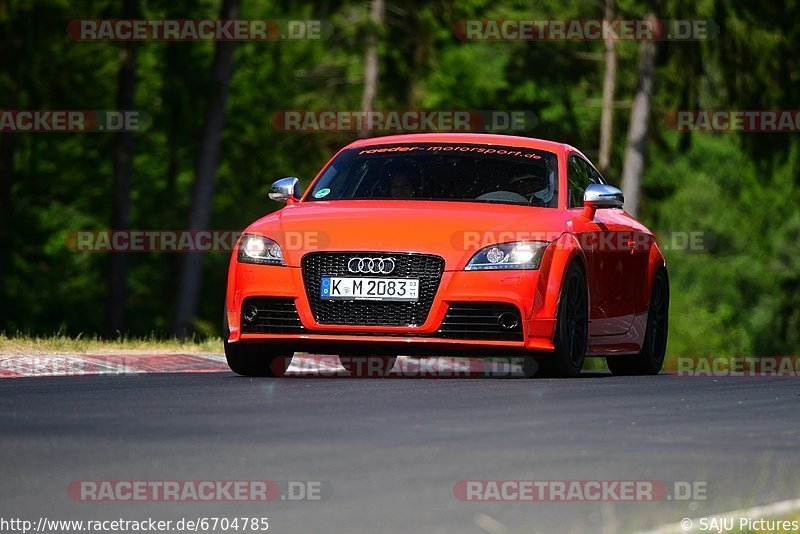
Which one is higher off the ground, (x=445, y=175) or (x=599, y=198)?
(x=445, y=175)

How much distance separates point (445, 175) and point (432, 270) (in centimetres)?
172

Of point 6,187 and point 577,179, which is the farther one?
point 6,187

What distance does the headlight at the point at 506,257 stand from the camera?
12.3 m

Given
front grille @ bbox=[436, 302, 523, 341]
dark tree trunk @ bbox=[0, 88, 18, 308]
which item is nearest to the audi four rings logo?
front grille @ bbox=[436, 302, 523, 341]

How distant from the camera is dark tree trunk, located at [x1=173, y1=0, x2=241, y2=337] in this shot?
1377 inches

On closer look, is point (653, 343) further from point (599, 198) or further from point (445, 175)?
point (445, 175)

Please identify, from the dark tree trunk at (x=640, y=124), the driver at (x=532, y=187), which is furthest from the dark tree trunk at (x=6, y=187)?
the driver at (x=532, y=187)

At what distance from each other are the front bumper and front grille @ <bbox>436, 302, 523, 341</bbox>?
3 cm

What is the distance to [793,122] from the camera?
37031 millimetres

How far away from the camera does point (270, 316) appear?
12.7 metres

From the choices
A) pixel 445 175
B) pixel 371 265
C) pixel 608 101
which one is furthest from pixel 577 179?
pixel 608 101

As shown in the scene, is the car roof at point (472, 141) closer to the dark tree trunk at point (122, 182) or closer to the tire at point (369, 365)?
the tire at point (369, 365)

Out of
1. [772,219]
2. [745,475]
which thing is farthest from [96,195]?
[745,475]

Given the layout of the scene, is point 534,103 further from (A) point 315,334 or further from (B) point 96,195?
(A) point 315,334
